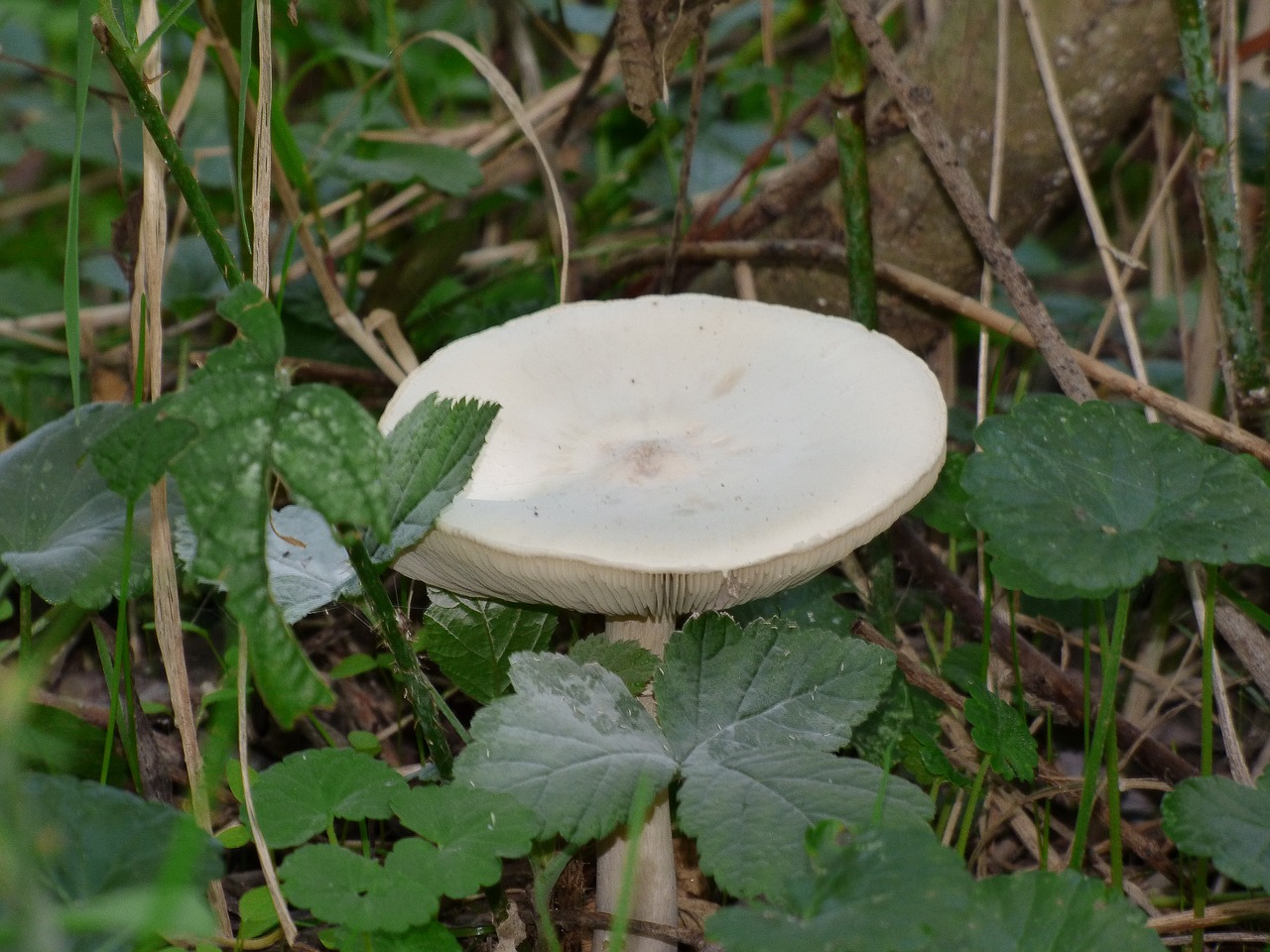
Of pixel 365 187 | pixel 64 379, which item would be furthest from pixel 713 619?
pixel 64 379

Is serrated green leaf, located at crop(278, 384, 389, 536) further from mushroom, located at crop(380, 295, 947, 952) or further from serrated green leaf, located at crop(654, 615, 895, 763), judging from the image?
serrated green leaf, located at crop(654, 615, 895, 763)

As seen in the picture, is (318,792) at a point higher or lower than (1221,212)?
lower

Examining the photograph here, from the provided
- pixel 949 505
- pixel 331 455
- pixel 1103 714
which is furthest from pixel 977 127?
pixel 331 455

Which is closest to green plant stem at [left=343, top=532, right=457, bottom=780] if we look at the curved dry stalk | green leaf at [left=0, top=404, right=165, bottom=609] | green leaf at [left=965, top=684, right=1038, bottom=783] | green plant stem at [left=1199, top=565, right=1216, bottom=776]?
green leaf at [left=0, top=404, right=165, bottom=609]

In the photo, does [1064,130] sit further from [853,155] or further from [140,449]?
[140,449]

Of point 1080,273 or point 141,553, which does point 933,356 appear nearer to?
point 1080,273
